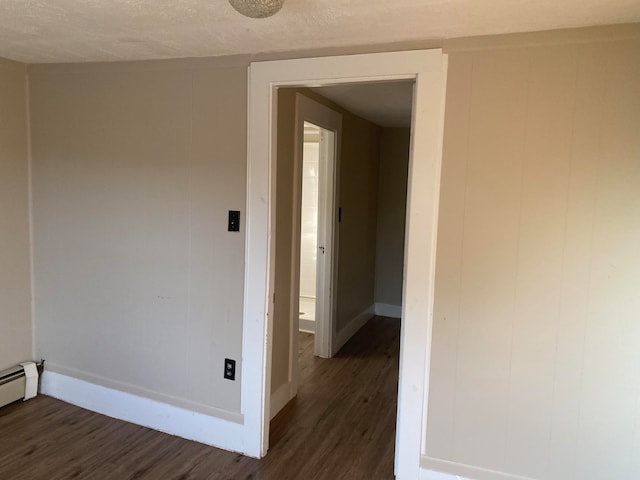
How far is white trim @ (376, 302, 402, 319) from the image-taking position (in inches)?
202

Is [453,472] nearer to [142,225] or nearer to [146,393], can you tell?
[146,393]

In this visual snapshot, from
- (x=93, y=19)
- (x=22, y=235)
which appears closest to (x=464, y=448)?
(x=93, y=19)

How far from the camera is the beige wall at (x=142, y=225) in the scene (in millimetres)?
2463

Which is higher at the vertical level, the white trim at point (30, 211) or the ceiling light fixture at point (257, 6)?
the ceiling light fixture at point (257, 6)

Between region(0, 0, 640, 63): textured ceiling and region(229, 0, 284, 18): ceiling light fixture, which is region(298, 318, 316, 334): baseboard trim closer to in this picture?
region(0, 0, 640, 63): textured ceiling

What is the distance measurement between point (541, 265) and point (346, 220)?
240 cm

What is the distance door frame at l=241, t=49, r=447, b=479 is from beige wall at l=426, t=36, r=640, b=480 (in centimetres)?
7

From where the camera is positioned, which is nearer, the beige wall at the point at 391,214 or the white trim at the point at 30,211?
the white trim at the point at 30,211

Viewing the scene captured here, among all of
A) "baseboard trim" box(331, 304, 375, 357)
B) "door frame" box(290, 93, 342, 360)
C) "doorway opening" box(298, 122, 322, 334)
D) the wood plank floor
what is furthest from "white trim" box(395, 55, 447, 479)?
"doorway opening" box(298, 122, 322, 334)

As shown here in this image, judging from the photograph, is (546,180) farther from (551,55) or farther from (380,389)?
(380,389)

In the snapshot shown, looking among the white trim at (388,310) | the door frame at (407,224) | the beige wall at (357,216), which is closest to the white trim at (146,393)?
the door frame at (407,224)

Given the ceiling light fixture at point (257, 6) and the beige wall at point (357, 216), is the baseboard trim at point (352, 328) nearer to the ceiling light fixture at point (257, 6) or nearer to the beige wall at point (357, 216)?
the beige wall at point (357, 216)

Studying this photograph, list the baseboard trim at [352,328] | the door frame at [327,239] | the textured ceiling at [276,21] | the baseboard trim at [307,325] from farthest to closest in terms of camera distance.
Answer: the baseboard trim at [307,325], the baseboard trim at [352,328], the door frame at [327,239], the textured ceiling at [276,21]

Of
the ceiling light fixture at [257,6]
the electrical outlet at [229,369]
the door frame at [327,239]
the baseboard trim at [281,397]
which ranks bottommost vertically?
the baseboard trim at [281,397]
